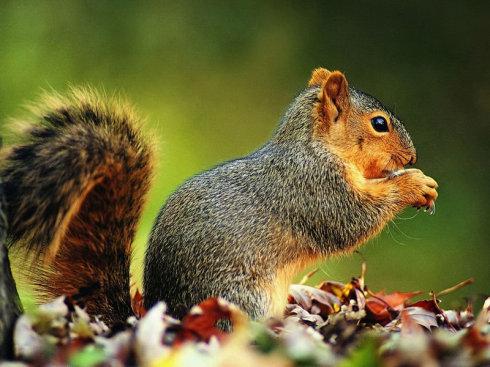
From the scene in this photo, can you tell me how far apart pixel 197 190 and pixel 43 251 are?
0.45 m

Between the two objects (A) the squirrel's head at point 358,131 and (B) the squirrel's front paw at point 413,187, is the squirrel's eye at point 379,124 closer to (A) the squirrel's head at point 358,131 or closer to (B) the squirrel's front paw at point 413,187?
(A) the squirrel's head at point 358,131

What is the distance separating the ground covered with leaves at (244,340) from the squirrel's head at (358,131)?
0.40 meters

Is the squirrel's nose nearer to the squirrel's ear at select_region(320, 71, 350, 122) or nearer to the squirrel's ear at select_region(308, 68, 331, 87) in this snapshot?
the squirrel's ear at select_region(320, 71, 350, 122)

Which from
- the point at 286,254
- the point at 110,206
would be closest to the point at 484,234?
the point at 286,254

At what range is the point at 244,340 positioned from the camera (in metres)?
1.08

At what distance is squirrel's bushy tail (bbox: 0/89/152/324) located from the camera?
4.88 ft

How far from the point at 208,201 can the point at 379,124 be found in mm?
586

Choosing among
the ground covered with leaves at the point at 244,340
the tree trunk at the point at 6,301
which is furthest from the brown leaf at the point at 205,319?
the tree trunk at the point at 6,301

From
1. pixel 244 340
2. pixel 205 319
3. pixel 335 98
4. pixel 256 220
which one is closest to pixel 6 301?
pixel 205 319

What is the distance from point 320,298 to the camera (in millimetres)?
2014

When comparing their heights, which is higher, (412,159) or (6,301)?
(412,159)

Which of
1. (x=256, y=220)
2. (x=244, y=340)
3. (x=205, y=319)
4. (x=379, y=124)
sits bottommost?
(x=244, y=340)

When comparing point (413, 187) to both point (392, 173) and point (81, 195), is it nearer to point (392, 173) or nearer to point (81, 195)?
point (392, 173)

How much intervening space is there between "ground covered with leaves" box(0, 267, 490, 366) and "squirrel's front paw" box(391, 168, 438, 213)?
31cm
